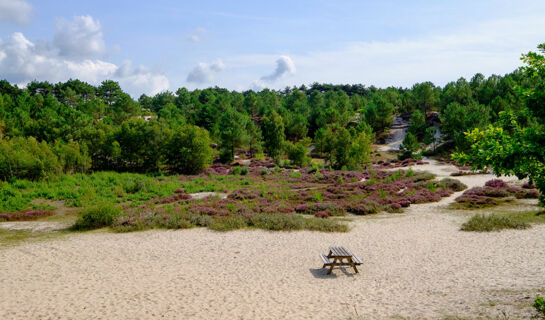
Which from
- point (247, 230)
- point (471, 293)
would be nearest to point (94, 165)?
point (247, 230)

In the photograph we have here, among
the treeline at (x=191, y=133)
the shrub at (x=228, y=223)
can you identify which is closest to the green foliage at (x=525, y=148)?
the shrub at (x=228, y=223)

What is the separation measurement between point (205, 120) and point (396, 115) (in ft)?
188

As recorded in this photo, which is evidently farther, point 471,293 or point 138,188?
point 138,188

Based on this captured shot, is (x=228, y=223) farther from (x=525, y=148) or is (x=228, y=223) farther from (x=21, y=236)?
(x=525, y=148)

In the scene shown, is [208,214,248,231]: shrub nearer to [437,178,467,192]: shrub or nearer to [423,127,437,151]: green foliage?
[437,178,467,192]: shrub

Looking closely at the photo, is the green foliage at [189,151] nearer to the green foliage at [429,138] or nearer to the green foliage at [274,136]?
the green foliage at [274,136]

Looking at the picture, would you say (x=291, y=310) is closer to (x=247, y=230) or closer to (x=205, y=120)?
(x=247, y=230)

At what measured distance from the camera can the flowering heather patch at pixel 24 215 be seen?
83.1 feet

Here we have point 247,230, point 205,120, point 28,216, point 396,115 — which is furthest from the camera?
point 396,115

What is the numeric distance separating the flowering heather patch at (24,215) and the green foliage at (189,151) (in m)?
23.9

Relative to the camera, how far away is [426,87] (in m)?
90.4

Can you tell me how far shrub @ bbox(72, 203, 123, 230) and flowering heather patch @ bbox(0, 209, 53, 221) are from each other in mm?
5542

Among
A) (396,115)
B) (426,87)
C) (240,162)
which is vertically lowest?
(240,162)

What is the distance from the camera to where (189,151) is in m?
49.6
